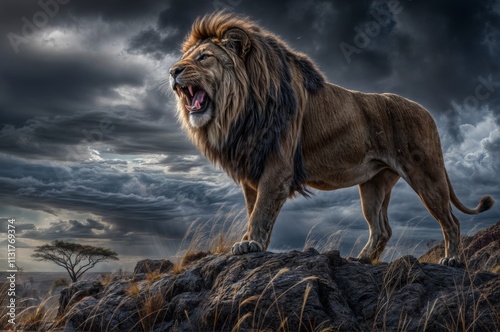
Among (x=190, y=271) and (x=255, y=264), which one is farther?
(x=190, y=271)

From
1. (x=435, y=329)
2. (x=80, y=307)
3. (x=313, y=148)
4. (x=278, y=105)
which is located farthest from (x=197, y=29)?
(x=435, y=329)

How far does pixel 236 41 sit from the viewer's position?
19.5 ft

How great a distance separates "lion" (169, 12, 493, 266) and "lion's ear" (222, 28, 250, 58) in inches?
0.4

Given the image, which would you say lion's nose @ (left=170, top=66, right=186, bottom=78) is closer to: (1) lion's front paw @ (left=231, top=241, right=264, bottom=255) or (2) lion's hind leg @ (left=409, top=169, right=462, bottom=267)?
(1) lion's front paw @ (left=231, top=241, right=264, bottom=255)

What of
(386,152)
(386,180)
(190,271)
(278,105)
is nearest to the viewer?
(190,271)

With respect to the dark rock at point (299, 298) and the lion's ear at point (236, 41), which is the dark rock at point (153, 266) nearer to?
the dark rock at point (299, 298)

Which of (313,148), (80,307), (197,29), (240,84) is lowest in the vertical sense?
(80,307)

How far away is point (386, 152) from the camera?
6.83 m

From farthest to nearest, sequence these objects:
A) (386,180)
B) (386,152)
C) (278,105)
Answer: (386,180) → (386,152) → (278,105)

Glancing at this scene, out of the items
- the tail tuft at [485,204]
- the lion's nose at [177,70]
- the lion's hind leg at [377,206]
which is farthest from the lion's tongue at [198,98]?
the tail tuft at [485,204]

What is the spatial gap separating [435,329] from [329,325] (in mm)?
890

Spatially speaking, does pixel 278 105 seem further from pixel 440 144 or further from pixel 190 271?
pixel 440 144

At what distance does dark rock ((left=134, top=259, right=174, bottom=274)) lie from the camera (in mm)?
6360

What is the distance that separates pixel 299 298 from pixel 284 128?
6.55ft
